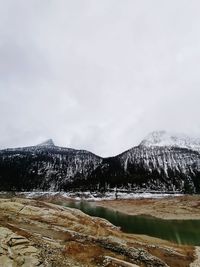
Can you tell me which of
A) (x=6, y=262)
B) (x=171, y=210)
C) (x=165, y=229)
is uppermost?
(x=171, y=210)

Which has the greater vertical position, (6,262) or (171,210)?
(171,210)

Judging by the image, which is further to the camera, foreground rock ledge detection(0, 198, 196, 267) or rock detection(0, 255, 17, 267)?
foreground rock ledge detection(0, 198, 196, 267)

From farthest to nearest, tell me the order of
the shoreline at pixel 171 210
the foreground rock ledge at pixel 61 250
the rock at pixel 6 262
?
the shoreline at pixel 171 210 → the foreground rock ledge at pixel 61 250 → the rock at pixel 6 262

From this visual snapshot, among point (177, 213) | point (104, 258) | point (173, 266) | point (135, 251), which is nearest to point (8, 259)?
point (104, 258)

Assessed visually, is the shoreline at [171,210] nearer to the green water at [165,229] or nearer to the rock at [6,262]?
the green water at [165,229]

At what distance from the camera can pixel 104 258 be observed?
31.0m

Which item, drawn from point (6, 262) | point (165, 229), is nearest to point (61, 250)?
point (6, 262)

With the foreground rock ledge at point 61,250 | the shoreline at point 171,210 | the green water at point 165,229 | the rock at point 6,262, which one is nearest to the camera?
the rock at point 6,262

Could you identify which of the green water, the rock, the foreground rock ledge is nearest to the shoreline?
the green water

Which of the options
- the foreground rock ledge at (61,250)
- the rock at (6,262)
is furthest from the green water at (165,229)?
the rock at (6,262)

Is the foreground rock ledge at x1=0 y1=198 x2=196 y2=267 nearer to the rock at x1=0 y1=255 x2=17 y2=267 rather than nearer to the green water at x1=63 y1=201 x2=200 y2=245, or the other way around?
the rock at x1=0 y1=255 x2=17 y2=267

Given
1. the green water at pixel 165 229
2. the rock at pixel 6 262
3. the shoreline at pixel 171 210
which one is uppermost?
the shoreline at pixel 171 210

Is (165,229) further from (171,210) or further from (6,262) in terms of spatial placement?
(6,262)

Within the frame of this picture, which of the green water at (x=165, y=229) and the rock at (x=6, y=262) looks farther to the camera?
the green water at (x=165, y=229)
